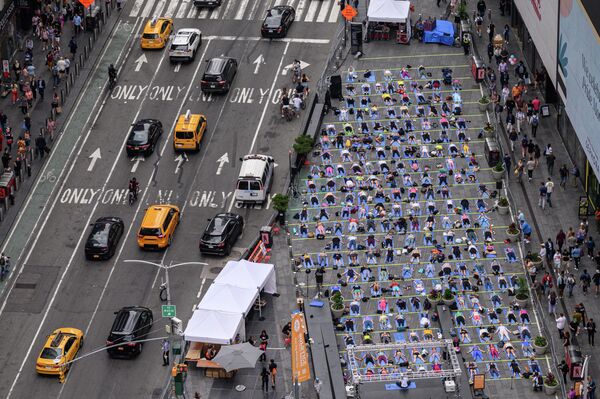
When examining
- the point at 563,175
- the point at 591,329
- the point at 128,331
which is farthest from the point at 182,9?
the point at 591,329

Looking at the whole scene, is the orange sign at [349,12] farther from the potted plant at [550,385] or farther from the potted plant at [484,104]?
the potted plant at [550,385]

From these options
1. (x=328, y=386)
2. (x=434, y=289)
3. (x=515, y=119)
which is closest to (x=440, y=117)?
(x=515, y=119)

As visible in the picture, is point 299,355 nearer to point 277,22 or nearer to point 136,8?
point 277,22

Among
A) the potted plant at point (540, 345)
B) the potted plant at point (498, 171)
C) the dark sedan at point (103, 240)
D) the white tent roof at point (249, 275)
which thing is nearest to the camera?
the potted plant at point (540, 345)

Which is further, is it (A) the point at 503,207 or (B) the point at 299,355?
(A) the point at 503,207

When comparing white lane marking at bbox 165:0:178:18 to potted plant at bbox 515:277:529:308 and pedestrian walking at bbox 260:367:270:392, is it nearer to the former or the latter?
potted plant at bbox 515:277:529:308

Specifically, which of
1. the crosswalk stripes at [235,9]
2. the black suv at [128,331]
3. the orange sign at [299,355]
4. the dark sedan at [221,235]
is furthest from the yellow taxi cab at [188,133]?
the orange sign at [299,355]

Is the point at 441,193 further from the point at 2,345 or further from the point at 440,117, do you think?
the point at 2,345
